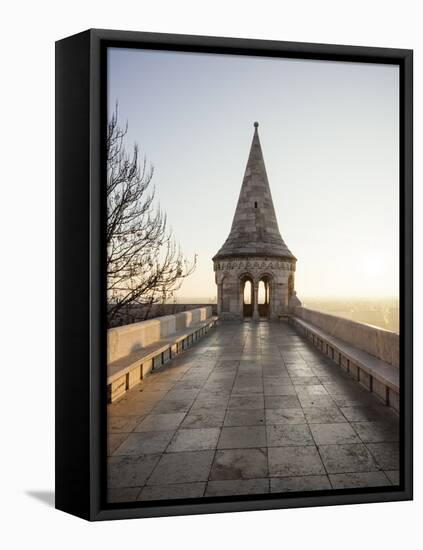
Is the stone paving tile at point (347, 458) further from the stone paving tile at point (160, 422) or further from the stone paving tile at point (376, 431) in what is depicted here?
the stone paving tile at point (160, 422)

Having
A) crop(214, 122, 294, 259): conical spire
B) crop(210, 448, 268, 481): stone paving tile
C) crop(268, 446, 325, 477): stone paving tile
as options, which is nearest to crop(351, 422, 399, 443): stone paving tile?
crop(268, 446, 325, 477): stone paving tile

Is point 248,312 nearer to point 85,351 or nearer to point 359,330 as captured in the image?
point 359,330

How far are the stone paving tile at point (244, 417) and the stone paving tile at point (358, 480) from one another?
1.08 metres

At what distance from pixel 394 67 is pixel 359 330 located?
14.1ft

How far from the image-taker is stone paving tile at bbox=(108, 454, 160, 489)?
10.3 feet

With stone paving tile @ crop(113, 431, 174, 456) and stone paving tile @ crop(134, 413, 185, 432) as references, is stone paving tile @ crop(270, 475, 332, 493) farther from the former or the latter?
stone paving tile @ crop(134, 413, 185, 432)

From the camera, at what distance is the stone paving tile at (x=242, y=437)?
363 cm

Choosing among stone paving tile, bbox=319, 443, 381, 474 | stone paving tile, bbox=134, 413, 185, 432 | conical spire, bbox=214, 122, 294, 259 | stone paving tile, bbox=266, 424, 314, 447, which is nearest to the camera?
stone paving tile, bbox=319, 443, 381, 474

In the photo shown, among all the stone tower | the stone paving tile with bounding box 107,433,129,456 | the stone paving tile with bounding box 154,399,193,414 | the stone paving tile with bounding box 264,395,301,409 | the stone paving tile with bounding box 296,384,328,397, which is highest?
the stone tower

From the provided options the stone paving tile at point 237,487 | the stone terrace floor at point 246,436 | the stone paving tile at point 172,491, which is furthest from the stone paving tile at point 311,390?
the stone paving tile at point 172,491

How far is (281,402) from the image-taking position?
479cm

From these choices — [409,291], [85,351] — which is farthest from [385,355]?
[85,351]

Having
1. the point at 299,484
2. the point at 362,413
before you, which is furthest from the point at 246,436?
the point at 362,413

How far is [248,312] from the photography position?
726 inches
